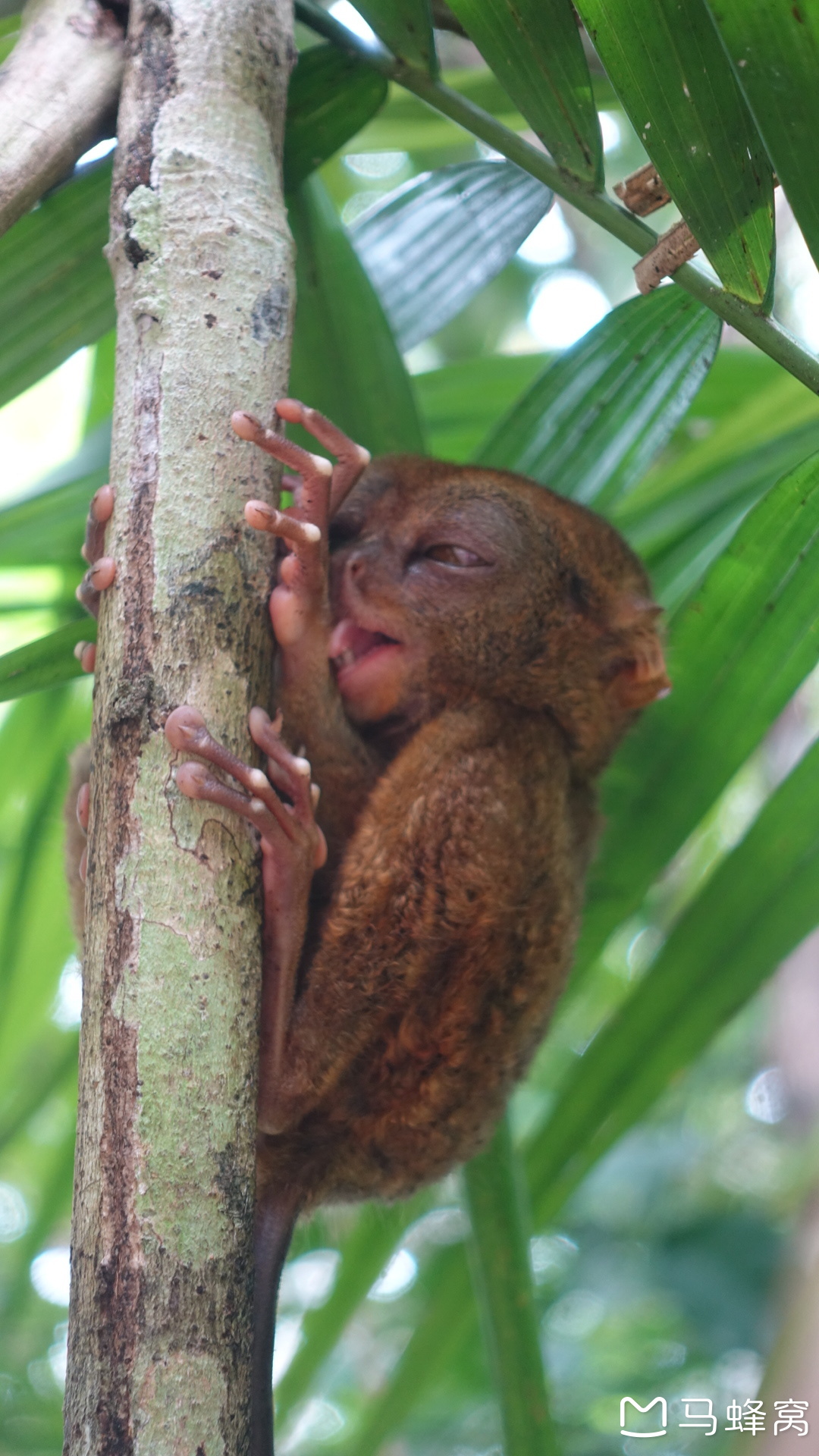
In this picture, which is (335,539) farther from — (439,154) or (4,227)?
(439,154)

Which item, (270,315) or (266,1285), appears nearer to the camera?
(270,315)

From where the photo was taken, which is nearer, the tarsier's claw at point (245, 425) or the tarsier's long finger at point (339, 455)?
the tarsier's claw at point (245, 425)

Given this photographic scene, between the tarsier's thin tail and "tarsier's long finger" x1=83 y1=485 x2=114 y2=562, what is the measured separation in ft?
3.40

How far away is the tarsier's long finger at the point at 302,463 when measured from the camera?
1.53m

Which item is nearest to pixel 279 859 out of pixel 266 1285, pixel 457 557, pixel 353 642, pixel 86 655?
pixel 86 655

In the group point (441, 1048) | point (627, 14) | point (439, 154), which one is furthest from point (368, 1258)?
point (439, 154)

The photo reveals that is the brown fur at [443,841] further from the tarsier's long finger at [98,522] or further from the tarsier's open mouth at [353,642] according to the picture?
the tarsier's long finger at [98,522]

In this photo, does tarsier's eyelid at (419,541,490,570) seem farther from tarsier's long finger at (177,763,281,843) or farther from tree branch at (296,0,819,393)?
tarsier's long finger at (177,763,281,843)

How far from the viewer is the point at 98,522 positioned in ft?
5.90

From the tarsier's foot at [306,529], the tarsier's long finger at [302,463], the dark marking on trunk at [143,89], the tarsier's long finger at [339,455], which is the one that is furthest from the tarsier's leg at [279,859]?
the dark marking on trunk at [143,89]

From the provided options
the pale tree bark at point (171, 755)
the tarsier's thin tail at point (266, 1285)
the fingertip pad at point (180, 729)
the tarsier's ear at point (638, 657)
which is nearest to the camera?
the pale tree bark at point (171, 755)

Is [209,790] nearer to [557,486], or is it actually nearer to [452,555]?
[452,555]

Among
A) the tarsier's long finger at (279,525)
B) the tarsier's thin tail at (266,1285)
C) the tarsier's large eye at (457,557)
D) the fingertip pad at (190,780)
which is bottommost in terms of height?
the tarsier's thin tail at (266,1285)

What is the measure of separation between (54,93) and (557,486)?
128 centimetres
